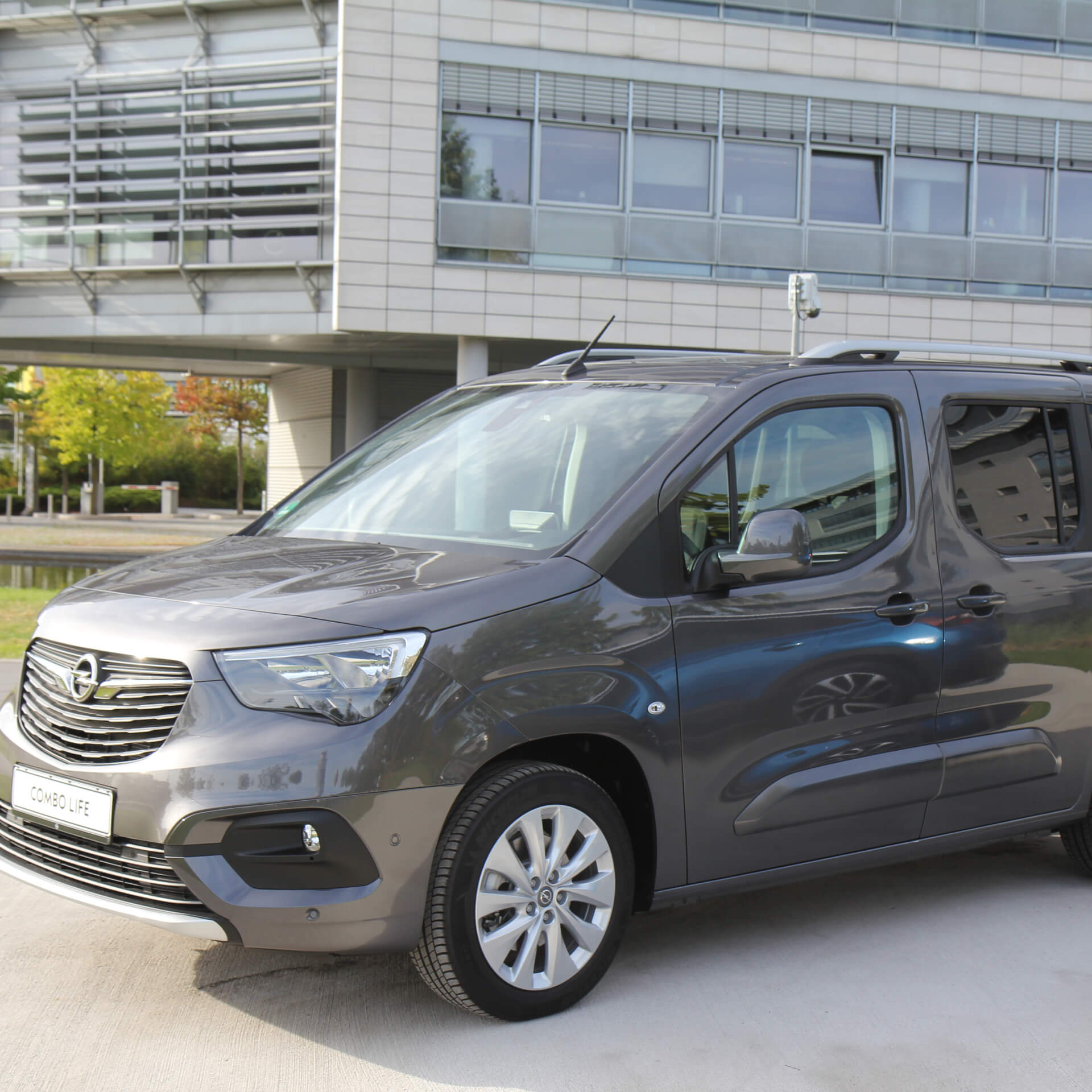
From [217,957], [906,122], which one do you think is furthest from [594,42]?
[217,957]

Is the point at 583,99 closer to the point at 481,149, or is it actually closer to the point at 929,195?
the point at 481,149

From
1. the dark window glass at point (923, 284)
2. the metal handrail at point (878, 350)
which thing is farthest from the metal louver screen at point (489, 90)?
the metal handrail at point (878, 350)

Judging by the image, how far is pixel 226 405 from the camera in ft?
182

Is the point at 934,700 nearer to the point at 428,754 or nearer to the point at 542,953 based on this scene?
the point at 542,953

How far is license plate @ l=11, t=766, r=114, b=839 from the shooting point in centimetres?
341

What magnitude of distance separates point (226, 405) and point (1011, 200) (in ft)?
122

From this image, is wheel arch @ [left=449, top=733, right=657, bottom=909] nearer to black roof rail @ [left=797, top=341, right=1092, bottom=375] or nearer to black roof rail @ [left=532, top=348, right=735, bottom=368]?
black roof rail @ [left=797, top=341, right=1092, bottom=375]

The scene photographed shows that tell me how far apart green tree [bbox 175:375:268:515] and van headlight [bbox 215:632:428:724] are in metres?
52.0

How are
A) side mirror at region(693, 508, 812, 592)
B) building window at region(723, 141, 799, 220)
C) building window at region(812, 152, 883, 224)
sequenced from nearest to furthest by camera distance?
side mirror at region(693, 508, 812, 592) < building window at region(723, 141, 799, 220) < building window at region(812, 152, 883, 224)

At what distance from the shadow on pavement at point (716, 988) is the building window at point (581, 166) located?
799 inches

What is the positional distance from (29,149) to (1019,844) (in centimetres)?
2783

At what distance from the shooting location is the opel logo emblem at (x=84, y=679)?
3.50 m

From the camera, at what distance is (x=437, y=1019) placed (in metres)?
3.72

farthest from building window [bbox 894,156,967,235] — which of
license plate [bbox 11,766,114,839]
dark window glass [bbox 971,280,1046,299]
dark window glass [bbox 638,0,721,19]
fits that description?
license plate [bbox 11,766,114,839]
